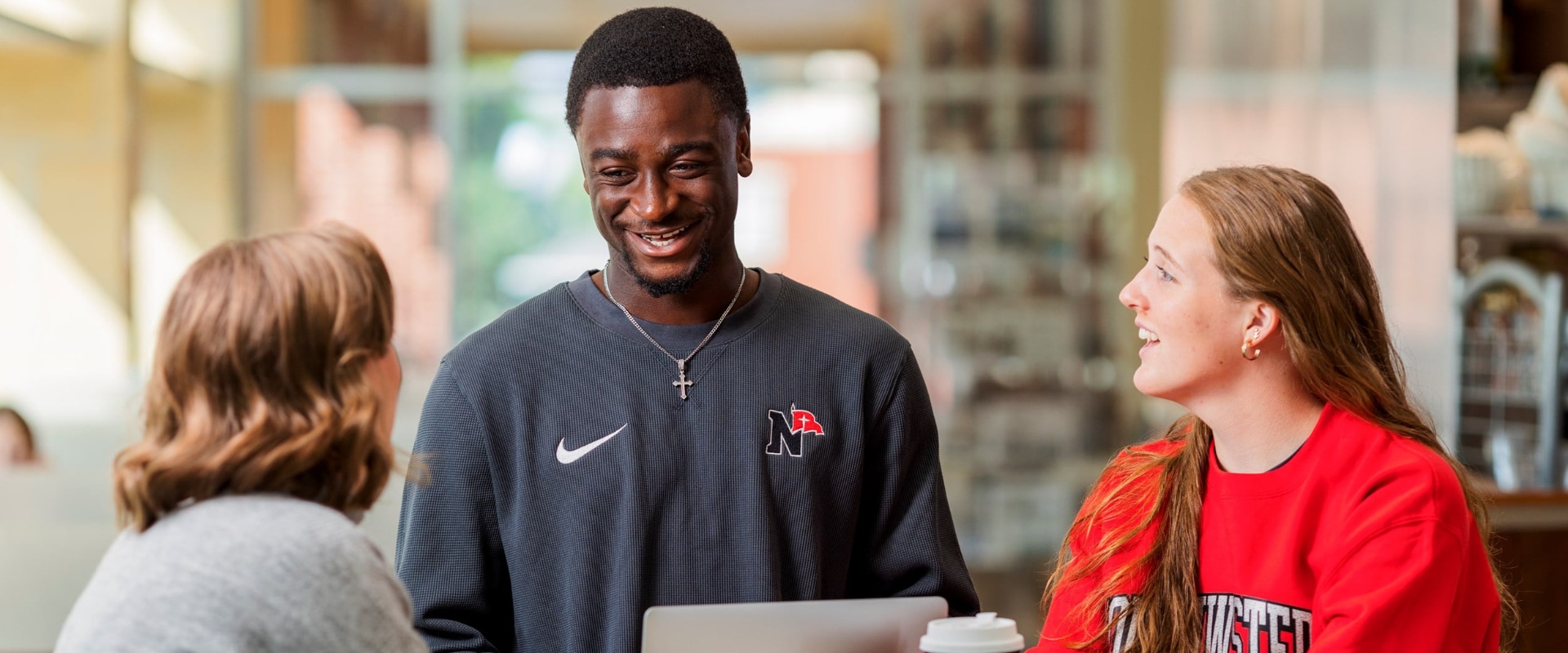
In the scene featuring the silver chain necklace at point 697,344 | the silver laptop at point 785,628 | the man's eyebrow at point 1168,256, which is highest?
the man's eyebrow at point 1168,256

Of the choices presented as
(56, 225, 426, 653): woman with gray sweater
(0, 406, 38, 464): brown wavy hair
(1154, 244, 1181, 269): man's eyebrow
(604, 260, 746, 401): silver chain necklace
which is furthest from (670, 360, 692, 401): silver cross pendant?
(0, 406, 38, 464): brown wavy hair

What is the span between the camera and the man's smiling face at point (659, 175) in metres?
1.63

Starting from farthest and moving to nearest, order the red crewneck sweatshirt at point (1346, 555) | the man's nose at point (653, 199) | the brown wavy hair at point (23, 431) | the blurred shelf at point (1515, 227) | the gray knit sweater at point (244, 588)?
the brown wavy hair at point (23, 431) → the blurred shelf at point (1515, 227) → the man's nose at point (653, 199) → the red crewneck sweatshirt at point (1346, 555) → the gray knit sweater at point (244, 588)

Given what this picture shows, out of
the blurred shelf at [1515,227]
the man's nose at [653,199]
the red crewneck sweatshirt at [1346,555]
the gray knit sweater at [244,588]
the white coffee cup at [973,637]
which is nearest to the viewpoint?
the gray knit sweater at [244,588]

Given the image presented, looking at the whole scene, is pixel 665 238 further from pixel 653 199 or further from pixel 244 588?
pixel 244 588

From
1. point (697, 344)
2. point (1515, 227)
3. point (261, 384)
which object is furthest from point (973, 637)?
point (1515, 227)

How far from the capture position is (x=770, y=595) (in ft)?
5.41

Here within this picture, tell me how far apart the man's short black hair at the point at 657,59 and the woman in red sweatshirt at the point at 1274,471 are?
1.88ft

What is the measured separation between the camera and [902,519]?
1776 millimetres

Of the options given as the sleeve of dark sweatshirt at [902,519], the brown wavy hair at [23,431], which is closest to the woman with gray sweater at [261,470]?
the sleeve of dark sweatshirt at [902,519]

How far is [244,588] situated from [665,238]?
0.70 metres

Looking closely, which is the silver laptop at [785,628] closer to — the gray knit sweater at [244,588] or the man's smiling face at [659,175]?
the gray knit sweater at [244,588]

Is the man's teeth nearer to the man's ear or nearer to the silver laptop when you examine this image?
the man's ear

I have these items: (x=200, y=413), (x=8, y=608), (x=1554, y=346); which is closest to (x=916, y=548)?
(x=200, y=413)
